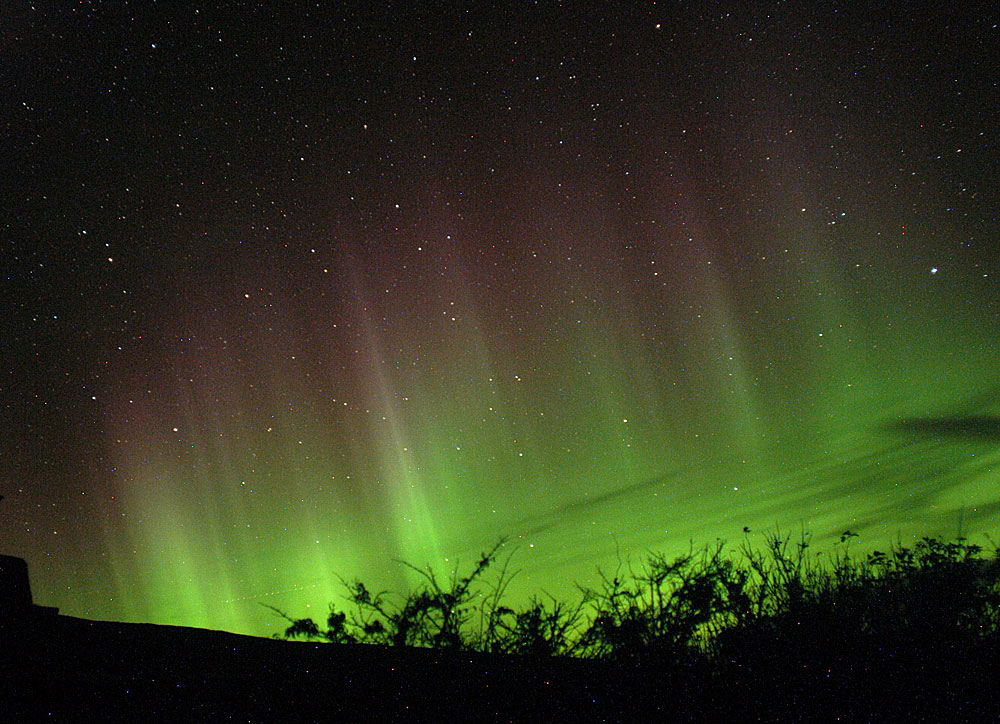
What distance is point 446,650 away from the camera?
821 cm

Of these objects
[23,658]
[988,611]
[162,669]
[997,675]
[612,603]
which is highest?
[23,658]

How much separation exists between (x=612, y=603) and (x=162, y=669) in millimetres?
13071

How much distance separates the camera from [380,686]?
250 inches

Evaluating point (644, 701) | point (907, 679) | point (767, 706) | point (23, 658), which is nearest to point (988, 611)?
point (907, 679)

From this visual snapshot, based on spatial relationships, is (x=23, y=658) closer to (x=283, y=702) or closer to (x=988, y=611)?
(x=283, y=702)

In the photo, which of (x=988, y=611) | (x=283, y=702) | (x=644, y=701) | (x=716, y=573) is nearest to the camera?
(x=283, y=702)

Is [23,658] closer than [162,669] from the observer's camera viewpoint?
Yes

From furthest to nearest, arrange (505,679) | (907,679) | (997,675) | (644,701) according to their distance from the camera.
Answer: (997,675)
(907,679)
(505,679)
(644,701)

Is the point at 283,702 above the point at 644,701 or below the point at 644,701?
above

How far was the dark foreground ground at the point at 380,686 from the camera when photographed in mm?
5094

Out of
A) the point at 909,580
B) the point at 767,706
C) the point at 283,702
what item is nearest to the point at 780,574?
the point at 909,580

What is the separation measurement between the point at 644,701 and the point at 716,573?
12466 mm

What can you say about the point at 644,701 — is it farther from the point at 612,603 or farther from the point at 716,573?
the point at 716,573

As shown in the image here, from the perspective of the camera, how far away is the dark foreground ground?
201 inches
